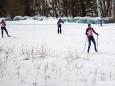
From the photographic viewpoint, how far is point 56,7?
83.2m

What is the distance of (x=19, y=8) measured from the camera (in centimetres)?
6988

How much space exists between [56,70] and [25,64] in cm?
182

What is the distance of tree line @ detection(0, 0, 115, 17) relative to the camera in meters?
69.9

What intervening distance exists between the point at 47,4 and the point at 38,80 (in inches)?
3019

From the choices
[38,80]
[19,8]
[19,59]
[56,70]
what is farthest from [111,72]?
[19,8]

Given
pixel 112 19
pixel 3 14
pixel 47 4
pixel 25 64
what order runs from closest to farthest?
pixel 25 64 → pixel 112 19 → pixel 3 14 → pixel 47 4

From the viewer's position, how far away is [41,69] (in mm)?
10336

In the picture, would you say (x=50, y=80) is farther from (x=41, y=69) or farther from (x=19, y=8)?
(x=19, y=8)

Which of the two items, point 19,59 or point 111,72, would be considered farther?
point 19,59

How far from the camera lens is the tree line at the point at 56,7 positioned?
229 feet

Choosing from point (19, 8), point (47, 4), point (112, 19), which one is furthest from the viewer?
point (47, 4)

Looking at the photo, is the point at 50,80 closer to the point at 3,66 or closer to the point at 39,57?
the point at 3,66

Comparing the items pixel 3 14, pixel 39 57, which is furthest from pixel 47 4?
pixel 39 57

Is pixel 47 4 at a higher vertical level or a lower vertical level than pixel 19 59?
higher
